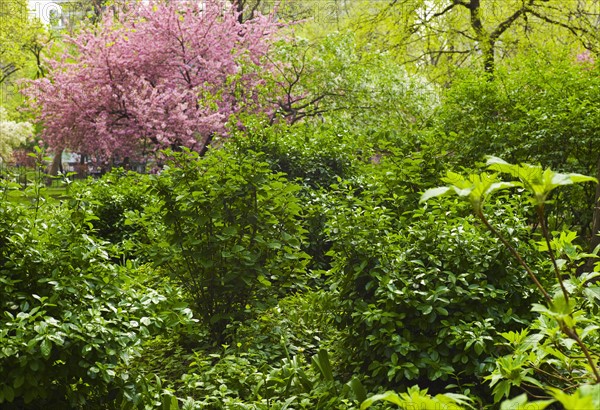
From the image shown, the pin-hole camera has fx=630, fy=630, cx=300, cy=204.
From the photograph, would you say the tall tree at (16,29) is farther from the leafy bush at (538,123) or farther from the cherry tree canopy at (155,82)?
the leafy bush at (538,123)

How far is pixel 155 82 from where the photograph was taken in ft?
50.8

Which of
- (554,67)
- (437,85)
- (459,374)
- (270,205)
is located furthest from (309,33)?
(459,374)

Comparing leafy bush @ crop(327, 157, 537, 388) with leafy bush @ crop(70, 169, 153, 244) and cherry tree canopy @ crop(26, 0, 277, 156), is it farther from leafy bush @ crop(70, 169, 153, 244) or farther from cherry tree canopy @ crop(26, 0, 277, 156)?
cherry tree canopy @ crop(26, 0, 277, 156)

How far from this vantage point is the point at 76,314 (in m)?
3.41

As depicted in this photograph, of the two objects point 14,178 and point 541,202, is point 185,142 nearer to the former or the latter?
point 14,178

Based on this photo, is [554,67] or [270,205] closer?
[270,205]

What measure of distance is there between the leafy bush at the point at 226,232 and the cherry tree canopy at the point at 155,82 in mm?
9457

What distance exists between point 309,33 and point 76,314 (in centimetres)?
2307

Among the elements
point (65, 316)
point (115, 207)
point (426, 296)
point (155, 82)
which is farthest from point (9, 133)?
point (426, 296)

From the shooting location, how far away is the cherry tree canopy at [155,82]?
14.6m

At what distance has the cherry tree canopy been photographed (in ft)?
47.9

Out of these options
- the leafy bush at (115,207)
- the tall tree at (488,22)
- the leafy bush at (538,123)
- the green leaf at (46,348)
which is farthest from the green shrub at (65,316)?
the tall tree at (488,22)

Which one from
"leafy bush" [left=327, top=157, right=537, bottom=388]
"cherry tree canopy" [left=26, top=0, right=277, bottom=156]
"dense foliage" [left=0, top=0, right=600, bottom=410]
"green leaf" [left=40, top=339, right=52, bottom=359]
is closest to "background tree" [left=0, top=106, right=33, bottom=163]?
"cherry tree canopy" [left=26, top=0, right=277, bottom=156]

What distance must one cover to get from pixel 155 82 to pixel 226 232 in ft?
38.3
